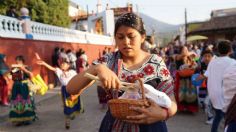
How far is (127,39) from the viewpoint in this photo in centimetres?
172

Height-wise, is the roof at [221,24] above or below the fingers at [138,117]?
above

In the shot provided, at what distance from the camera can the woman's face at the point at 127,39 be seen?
5.65 feet

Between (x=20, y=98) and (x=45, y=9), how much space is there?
14325 mm

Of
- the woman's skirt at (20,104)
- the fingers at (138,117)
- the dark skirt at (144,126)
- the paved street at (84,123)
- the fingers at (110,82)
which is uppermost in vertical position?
the fingers at (110,82)

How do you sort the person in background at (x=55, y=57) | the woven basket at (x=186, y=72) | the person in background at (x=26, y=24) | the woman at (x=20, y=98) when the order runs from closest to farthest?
the woman at (x=20, y=98), the woven basket at (x=186, y=72), the person in background at (x=26, y=24), the person in background at (x=55, y=57)

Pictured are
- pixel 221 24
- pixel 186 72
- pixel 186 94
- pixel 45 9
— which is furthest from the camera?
pixel 221 24

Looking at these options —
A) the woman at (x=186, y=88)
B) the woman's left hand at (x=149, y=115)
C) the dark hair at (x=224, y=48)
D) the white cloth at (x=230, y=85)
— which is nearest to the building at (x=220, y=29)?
the woman at (x=186, y=88)

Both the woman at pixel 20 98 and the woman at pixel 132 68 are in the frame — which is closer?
the woman at pixel 132 68

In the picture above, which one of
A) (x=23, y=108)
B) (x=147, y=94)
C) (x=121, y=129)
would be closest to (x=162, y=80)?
(x=147, y=94)

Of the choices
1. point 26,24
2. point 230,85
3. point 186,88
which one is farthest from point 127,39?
point 26,24

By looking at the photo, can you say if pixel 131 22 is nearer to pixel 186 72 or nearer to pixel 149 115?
pixel 149 115

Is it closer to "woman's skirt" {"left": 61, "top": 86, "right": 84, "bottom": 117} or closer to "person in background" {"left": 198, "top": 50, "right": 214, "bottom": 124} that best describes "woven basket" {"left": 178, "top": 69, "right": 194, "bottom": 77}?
"person in background" {"left": 198, "top": 50, "right": 214, "bottom": 124}

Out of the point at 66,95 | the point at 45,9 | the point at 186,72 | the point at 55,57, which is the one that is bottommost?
the point at 66,95

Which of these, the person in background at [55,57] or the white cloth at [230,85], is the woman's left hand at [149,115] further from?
the person in background at [55,57]
